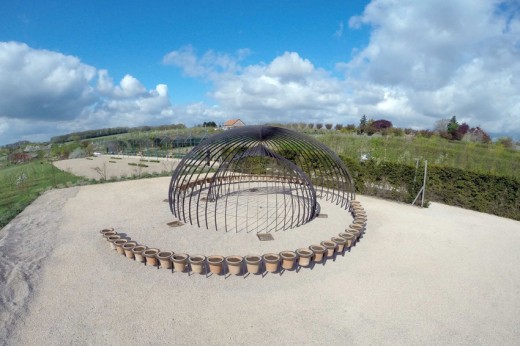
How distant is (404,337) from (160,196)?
15.0m

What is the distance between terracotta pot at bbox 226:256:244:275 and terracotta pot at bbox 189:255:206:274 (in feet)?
2.47

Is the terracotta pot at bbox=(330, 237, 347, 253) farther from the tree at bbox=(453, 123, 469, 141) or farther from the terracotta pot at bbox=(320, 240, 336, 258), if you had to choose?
the tree at bbox=(453, 123, 469, 141)

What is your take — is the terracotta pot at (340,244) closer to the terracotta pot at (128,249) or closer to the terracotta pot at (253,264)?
the terracotta pot at (253,264)

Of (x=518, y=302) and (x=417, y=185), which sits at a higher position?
(x=417, y=185)

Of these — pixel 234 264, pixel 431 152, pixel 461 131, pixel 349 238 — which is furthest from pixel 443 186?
pixel 461 131

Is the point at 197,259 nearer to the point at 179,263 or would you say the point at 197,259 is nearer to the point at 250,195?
the point at 179,263

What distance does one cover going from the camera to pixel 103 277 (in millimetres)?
8555

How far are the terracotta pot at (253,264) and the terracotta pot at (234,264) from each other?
0.74ft

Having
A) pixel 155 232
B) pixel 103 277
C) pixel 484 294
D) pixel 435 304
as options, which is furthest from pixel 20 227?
pixel 484 294

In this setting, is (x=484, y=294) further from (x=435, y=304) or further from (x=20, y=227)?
(x=20, y=227)

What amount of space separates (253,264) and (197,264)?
1.66 metres

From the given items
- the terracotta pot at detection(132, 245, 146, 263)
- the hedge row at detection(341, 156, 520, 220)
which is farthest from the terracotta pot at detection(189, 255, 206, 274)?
the hedge row at detection(341, 156, 520, 220)

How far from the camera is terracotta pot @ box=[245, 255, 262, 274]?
8.55 meters

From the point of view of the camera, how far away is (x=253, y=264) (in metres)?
8.55
